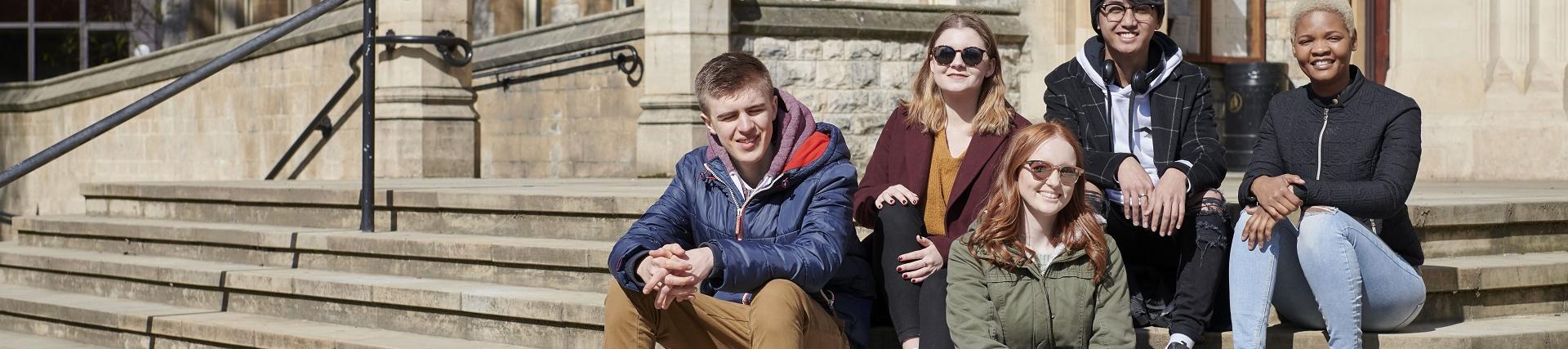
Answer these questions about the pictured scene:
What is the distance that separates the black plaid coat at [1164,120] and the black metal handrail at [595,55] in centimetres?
555

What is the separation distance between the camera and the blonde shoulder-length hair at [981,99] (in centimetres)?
419

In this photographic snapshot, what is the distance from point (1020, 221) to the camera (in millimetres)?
3920

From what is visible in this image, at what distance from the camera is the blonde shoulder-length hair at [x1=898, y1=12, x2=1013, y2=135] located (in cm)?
419

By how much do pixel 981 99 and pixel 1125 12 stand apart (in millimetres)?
458

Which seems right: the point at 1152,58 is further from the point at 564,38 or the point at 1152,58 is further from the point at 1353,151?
the point at 564,38

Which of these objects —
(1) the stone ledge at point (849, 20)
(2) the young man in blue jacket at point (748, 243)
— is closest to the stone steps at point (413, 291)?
(2) the young man in blue jacket at point (748, 243)

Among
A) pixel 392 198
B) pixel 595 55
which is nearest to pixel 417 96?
pixel 595 55

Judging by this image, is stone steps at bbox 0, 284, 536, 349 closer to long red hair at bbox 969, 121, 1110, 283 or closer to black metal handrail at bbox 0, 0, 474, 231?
black metal handrail at bbox 0, 0, 474, 231

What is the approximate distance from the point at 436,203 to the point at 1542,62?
20.8 feet

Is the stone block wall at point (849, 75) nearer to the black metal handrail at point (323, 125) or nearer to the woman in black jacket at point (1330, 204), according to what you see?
the black metal handrail at point (323, 125)

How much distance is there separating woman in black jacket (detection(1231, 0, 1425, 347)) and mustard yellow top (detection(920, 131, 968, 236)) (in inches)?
29.0

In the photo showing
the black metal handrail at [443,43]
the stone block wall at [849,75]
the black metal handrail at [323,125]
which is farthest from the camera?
the black metal handrail at [323,125]

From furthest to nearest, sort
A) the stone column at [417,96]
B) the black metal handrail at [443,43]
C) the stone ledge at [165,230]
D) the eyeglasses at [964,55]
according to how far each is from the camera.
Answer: the stone column at [417,96]
the black metal handrail at [443,43]
the stone ledge at [165,230]
the eyeglasses at [964,55]

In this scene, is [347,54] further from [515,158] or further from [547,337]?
[547,337]
